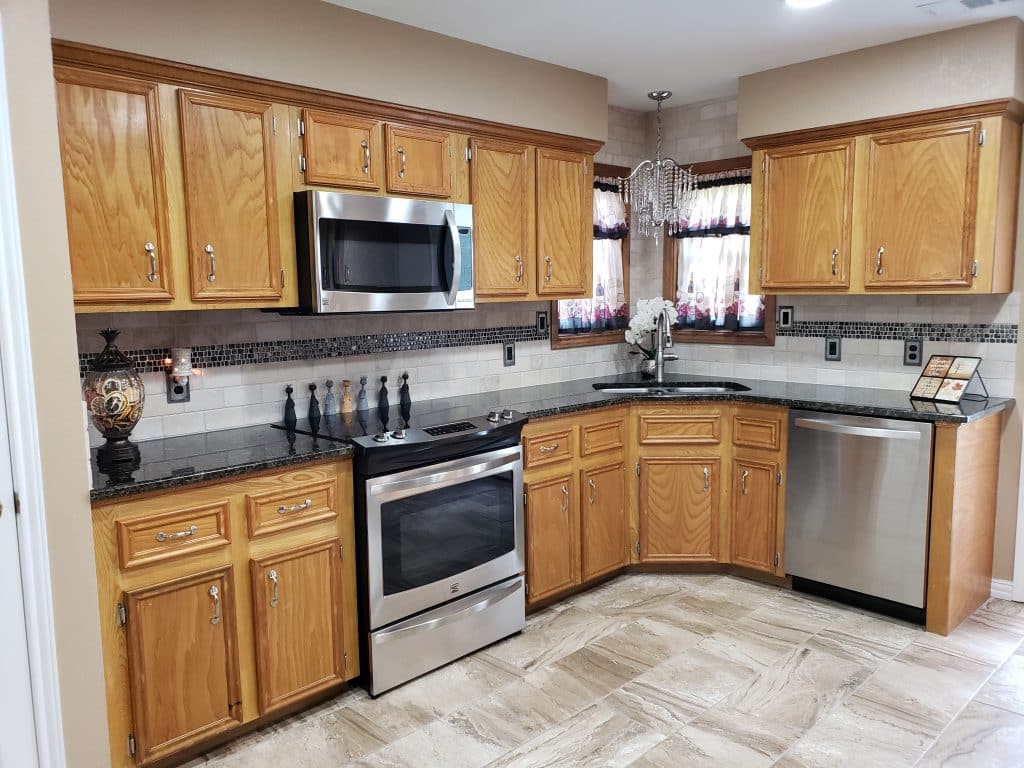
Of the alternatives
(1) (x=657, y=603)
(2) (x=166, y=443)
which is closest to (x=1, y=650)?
(2) (x=166, y=443)

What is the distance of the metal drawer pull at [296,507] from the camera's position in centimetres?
262

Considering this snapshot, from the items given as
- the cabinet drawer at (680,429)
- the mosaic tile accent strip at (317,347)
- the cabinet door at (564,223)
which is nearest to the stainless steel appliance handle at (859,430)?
the cabinet drawer at (680,429)

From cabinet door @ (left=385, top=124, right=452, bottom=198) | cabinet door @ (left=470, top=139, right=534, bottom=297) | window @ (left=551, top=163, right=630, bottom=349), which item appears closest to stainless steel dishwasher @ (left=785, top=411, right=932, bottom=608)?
window @ (left=551, top=163, right=630, bottom=349)

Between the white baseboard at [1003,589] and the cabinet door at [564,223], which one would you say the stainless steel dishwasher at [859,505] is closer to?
the white baseboard at [1003,589]

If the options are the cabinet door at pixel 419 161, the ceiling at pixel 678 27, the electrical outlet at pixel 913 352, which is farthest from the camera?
the electrical outlet at pixel 913 352

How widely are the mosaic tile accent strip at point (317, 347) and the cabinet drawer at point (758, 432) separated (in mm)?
1201

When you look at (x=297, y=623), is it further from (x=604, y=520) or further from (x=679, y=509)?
(x=679, y=509)

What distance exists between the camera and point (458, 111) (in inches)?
133

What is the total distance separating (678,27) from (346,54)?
1.37 m

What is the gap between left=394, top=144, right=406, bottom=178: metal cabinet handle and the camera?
3.19 metres

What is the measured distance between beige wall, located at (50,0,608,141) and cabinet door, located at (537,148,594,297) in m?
0.18

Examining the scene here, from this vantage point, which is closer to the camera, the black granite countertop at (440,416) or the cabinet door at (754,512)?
the black granite countertop at (440,416)

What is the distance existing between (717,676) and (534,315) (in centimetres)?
208

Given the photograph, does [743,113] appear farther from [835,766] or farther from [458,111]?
[835,766]
